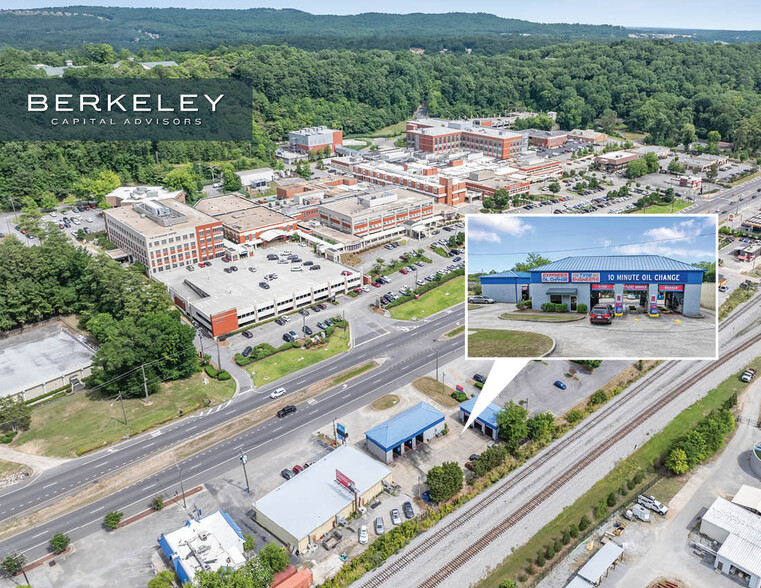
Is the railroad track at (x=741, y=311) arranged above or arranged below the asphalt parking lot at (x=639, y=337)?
below

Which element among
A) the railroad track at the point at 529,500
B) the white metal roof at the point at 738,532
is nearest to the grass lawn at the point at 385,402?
the railroad track at the point at 529,500

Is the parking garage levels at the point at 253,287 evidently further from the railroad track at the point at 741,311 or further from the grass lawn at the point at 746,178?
the grass lawn at the point at 746,178

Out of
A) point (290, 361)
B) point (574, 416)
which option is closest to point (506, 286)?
point (574, 416)

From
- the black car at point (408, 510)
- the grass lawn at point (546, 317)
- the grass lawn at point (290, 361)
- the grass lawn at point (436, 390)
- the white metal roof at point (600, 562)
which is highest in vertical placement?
the grass lawn at point (546, 317)

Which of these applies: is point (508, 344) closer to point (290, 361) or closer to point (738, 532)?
point (738, 532)

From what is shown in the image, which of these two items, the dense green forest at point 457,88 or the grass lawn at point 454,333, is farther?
the dense green forest at point 457,88

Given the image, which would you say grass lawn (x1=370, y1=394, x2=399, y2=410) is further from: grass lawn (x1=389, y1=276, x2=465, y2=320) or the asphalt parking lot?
the asphalt parking lot
